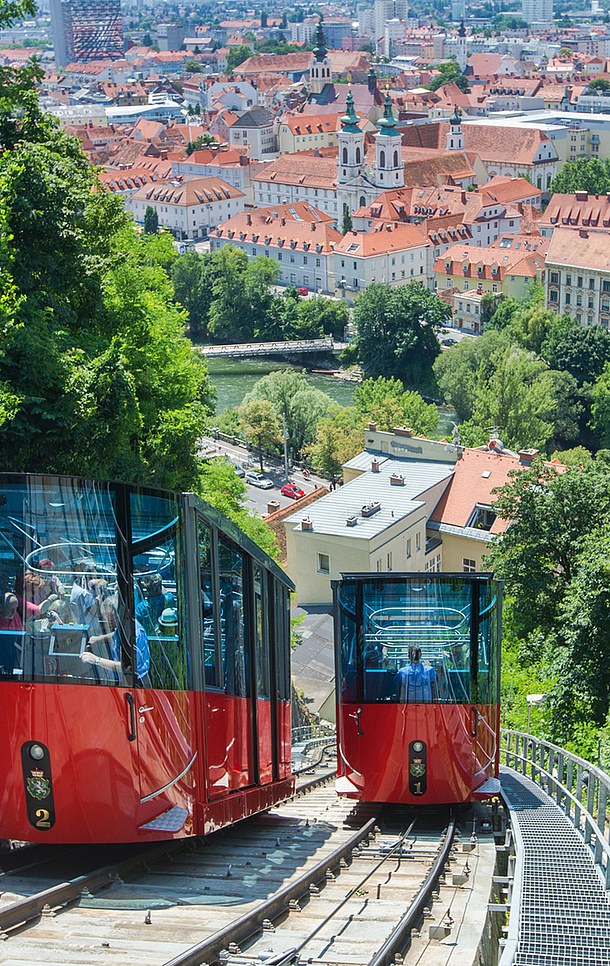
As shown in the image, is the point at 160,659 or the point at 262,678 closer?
the point at 160,659

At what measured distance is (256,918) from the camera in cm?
691

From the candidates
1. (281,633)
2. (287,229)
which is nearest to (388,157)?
(287,229)

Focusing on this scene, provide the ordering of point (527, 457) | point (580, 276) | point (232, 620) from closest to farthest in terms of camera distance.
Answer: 1. point (232, 620)
2. point (527, 457)
3. point (580, 276)

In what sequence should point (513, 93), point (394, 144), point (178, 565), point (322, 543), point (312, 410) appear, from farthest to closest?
point (513, 93) < point (394, 144) < point (312, 410) < point (322, 543) < point (178, 565)

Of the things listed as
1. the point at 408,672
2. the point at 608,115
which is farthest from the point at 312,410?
the point at 608,115

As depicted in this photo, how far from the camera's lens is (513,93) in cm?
18412

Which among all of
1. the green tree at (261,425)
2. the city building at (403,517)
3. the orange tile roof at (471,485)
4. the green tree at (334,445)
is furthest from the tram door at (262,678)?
the green tree at (261,425)

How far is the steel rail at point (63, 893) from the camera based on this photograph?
262 inches

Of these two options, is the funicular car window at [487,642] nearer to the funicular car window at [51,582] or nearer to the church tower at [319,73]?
the funicular car window at [51,582]

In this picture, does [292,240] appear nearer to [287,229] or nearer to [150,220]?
[287,229]

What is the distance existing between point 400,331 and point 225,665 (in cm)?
6756

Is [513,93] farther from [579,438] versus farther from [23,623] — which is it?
[23,623]

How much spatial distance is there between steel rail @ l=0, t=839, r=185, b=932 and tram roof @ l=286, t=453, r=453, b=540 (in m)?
24.1

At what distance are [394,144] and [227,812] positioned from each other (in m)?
102
